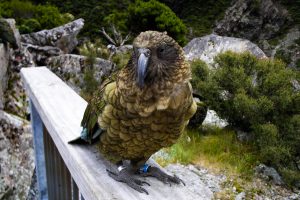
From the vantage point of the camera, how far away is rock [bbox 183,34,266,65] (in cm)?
507

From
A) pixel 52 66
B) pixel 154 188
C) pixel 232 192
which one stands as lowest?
pixel 232 192

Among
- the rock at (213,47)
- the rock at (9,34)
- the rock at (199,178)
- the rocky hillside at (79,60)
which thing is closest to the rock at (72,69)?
the rocky hillside at (79,60)

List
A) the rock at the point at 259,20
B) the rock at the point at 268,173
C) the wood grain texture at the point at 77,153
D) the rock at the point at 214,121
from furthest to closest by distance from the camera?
the rock at the point at 259,20 → the rock at the point at 214,121 → the rock at the point at 268,173 → the wood grain texture at the point at 77,153

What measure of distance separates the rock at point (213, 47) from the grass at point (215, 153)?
1418 mm

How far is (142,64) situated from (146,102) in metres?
0.09

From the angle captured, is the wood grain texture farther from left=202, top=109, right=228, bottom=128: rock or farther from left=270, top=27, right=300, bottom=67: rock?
left=270, top=27, right=300, bottom=67: rock

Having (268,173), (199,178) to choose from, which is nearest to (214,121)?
(268,173)

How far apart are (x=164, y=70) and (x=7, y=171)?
2.54 m

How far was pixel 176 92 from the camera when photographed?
Answer: 2.58 ft

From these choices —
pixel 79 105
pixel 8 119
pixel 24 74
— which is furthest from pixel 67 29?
pixel 79 105

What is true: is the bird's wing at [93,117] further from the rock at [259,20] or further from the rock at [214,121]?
the rock at [259,20]

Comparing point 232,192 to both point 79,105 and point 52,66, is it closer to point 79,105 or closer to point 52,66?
point 79,105

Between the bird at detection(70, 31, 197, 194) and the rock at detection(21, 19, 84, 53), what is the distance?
5.85 meters

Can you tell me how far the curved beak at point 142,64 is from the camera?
29.7 inches
